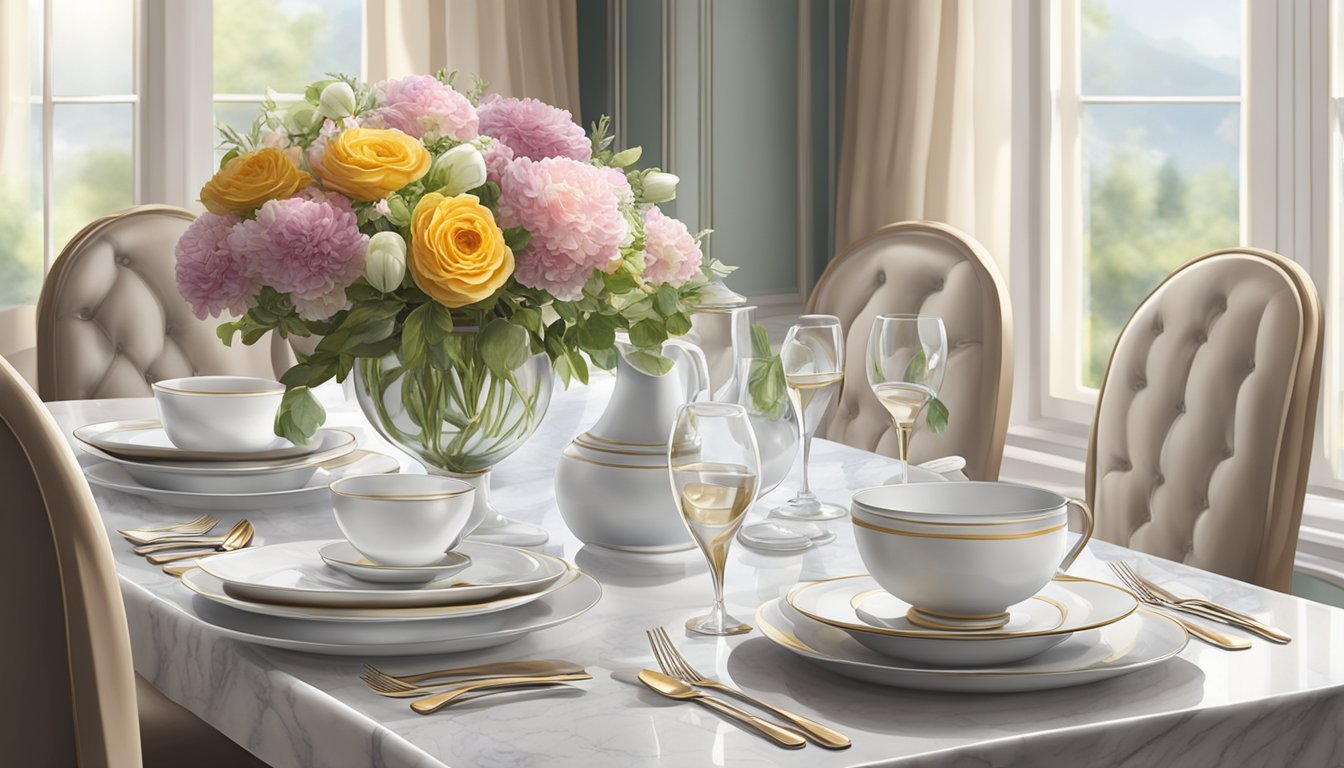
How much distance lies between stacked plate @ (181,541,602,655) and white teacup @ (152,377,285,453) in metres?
0.46

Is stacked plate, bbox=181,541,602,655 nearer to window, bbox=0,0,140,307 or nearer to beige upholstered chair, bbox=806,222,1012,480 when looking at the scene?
beige upholstered chair, bbox=806,222,1012,480

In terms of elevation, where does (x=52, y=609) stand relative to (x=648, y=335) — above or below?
below

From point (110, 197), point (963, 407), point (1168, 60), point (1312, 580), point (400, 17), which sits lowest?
point (1312, 580)

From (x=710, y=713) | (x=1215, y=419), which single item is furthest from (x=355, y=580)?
(x=1215, y=419)

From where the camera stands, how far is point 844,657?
0.90 meters

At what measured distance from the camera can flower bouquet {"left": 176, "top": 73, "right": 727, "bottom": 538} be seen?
3.76ft

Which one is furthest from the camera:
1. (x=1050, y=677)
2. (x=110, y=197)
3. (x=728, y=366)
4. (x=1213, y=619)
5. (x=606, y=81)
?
(x=606, y=81)

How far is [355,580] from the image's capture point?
3.47 ft

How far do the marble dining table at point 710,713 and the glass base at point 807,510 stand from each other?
10.6 inches

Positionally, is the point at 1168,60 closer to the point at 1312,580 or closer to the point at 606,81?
the point at 1312,580

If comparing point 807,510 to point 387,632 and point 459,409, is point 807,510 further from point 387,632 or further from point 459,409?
point 387,632

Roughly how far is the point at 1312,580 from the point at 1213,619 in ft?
4.92

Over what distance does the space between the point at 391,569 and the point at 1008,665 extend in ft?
1.49

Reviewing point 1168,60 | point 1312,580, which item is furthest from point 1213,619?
point 1168,60
